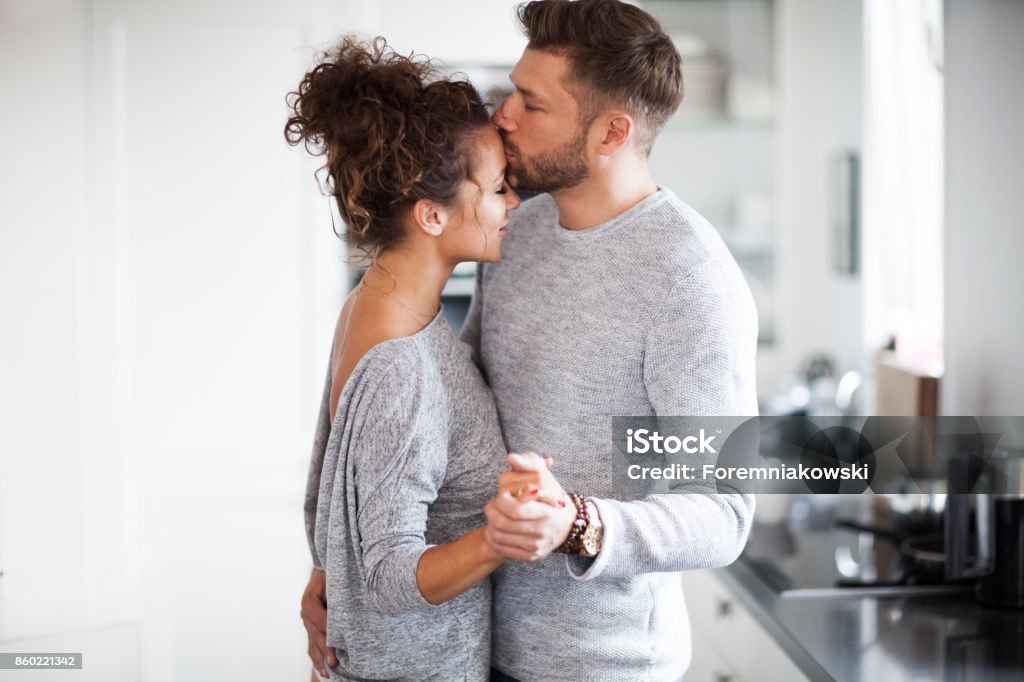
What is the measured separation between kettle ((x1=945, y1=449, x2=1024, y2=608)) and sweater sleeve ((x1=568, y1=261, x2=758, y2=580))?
595 millimetres

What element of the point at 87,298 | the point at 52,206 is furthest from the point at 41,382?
the point at 52,206

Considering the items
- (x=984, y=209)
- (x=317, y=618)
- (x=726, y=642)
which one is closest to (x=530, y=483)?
(x=317, y=618)

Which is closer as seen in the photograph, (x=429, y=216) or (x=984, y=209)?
(x=429, y=216)

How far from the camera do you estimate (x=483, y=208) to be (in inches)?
46.3

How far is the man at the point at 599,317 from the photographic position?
1.13 meters

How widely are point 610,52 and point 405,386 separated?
1.68ft

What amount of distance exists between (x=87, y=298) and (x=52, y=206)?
26 centimetres

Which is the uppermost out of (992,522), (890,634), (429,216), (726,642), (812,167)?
(812,167)

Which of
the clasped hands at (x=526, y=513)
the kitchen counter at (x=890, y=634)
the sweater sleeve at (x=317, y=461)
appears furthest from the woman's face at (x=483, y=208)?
the kitchen counter at (x=890, y=634)

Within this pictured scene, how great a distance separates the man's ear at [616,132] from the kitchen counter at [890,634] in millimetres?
769

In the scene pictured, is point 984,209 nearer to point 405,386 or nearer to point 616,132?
point 616,132

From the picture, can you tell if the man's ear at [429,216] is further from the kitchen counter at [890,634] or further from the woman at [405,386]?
the kitchen counter at [890,634]

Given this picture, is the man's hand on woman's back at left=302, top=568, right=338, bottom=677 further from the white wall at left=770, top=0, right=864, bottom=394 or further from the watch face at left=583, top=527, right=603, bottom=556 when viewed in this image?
the white wall at left=770, top=0, right=864, bottom=394

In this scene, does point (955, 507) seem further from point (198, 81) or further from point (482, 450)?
point (198, 81)
